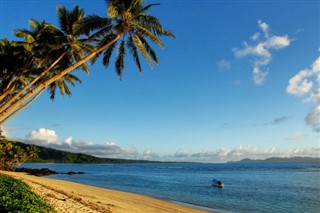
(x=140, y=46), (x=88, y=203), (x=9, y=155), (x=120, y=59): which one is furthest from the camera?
(x=9, y=155)

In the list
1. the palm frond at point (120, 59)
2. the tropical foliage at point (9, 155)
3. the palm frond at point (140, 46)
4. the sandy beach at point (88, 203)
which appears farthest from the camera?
the tropical foliage at point (9, 155)

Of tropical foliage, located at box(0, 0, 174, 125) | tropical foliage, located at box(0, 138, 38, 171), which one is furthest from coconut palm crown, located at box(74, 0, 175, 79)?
tropical foliage, located at box(0, 138, 38, 171)

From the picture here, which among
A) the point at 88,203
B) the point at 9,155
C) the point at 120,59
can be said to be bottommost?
the point at 88,203

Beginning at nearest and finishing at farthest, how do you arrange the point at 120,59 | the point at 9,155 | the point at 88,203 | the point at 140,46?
the point at 88,203 < the point at 140,46 < the point at 120,59 < the point at 9,155

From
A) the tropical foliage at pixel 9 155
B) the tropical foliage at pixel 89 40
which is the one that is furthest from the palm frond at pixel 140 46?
the tropical foliage at pixel 9 155

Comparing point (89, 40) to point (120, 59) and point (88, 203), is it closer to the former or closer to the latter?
point (120, 59)

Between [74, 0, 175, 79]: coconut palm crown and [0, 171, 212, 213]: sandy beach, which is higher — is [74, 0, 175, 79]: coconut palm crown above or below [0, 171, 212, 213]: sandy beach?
above

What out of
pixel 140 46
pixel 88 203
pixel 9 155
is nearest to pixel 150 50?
pixel 140 46

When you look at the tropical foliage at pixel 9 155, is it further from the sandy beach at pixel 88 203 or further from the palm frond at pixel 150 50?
the palm frond at pixel 150 50

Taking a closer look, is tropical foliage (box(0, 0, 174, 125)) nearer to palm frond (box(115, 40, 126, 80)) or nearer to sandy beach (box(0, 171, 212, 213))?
palm frond (box(115, 40, 126, 80))

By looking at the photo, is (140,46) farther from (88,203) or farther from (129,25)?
(88,203)

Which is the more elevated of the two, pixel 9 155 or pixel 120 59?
pixel 120 59

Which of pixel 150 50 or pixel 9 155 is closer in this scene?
pixel 150 50

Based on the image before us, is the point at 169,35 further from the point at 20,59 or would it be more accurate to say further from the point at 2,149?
the point at 2,149
